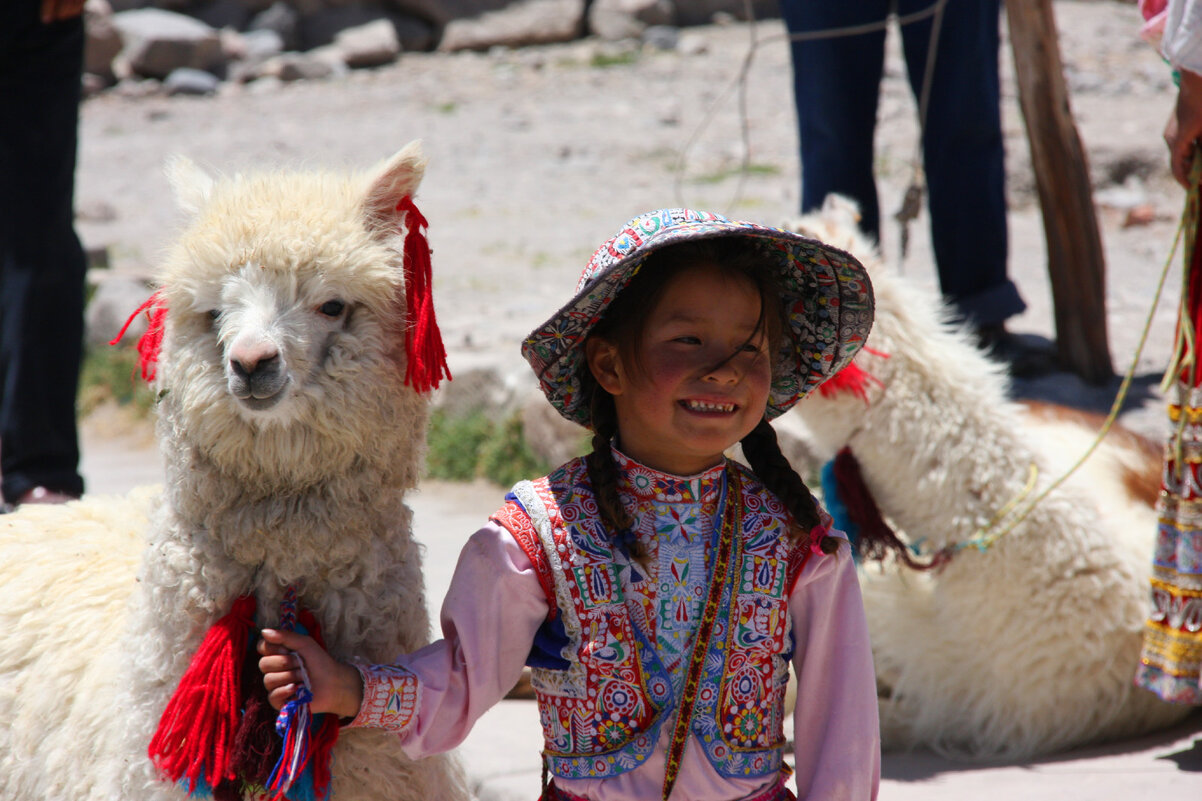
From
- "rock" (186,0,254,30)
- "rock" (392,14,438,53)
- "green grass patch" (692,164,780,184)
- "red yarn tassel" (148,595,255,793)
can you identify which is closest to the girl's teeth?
"red yarn tassel" (148,595,255,793)

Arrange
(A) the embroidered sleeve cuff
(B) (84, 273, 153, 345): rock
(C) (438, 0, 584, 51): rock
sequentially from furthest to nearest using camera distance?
(C) (438, 0, 584, 51): rock, (B) (84, 273, 153, 345): rock, (A) the embroidered sleeve cuff

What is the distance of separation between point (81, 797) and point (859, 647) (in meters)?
1.30

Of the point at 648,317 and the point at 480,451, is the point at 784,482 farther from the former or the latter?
the point at 480,451

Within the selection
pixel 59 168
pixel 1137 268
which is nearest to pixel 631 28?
pixel 1137 268

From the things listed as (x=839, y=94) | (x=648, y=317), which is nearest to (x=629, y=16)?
(x=839, y=94)

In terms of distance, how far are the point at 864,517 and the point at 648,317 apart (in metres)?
1.33

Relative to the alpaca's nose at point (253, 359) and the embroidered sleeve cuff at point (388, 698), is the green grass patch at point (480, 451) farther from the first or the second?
the alpaca's nose at point (253, 359)

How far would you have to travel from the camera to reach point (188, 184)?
6.33 ft

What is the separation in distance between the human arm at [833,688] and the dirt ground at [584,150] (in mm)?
2801

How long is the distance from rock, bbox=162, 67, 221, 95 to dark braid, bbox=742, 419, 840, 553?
47.9 feet

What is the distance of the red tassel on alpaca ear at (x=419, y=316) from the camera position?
70.5 inches

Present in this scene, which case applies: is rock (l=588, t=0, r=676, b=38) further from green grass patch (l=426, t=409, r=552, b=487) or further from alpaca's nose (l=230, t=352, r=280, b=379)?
alpaca's nose (l=230, t=352, r=280, b=379)

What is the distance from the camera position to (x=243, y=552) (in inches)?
69.5

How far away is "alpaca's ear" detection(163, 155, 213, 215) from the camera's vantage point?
1898 mm
